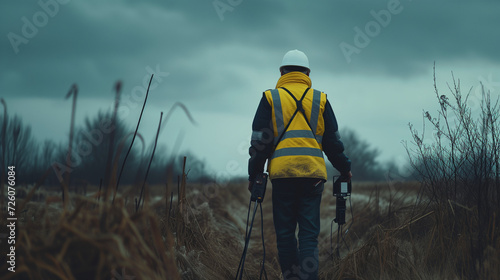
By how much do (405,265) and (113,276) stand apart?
7.78 feet

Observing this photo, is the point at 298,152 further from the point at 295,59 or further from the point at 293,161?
the point at 295,59

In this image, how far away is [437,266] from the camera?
3385 millimetres

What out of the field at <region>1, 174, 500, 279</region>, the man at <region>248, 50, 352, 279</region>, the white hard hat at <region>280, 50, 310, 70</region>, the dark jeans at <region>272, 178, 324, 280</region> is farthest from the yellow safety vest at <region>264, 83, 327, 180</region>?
the field at <region>1, 174, 500, 279</region>

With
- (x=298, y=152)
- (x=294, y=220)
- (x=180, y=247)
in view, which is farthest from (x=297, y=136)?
(x=180, y=247)

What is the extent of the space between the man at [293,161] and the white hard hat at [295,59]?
0.31m

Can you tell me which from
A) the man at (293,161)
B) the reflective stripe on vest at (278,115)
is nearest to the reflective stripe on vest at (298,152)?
the man at (293,161)

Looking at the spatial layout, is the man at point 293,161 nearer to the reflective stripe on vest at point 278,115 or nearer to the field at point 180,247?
the reflective stripe on vest at point 278,115

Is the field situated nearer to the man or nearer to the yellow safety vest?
the man

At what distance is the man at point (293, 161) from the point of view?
362 cm

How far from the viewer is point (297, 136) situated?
3.66 m

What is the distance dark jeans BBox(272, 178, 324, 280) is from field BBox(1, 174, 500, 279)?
0.40 metres

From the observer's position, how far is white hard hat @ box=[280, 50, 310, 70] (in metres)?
4.07

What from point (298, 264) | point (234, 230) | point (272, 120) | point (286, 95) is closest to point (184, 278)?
point (298, 264)

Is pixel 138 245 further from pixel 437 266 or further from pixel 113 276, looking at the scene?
pixel 437 266
